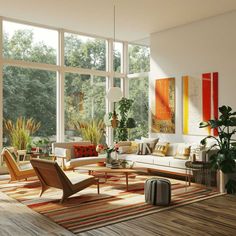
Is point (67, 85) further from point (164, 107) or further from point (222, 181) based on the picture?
point (222, 181)

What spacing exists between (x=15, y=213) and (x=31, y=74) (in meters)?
4.85

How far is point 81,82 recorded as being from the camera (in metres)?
9.93

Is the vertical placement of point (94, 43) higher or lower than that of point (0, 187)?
higher

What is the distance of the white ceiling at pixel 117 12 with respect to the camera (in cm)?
717

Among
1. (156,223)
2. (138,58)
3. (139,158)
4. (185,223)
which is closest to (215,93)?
(139,158)

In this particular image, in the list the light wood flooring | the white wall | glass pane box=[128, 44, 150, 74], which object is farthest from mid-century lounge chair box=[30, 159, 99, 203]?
glass pane box=[128, 44, 150, 74]

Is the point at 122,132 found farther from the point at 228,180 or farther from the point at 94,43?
the point at 228,180

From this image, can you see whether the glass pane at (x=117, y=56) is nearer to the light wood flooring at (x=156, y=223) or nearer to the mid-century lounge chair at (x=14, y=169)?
the mid-century lounge chair at (x=14, y=169)

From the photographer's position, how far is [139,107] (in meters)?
10.5

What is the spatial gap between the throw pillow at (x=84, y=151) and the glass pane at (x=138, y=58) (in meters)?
3.32

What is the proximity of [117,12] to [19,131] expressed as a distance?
3.92 m

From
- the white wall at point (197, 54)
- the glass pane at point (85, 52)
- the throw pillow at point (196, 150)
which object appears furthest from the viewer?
the glass pane at point (85, 52)

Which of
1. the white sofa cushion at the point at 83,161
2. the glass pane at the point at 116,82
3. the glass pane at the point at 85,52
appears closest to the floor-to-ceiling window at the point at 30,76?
the glass pane at the point at 85,52

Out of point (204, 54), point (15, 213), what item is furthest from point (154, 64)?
point (15, 213)
